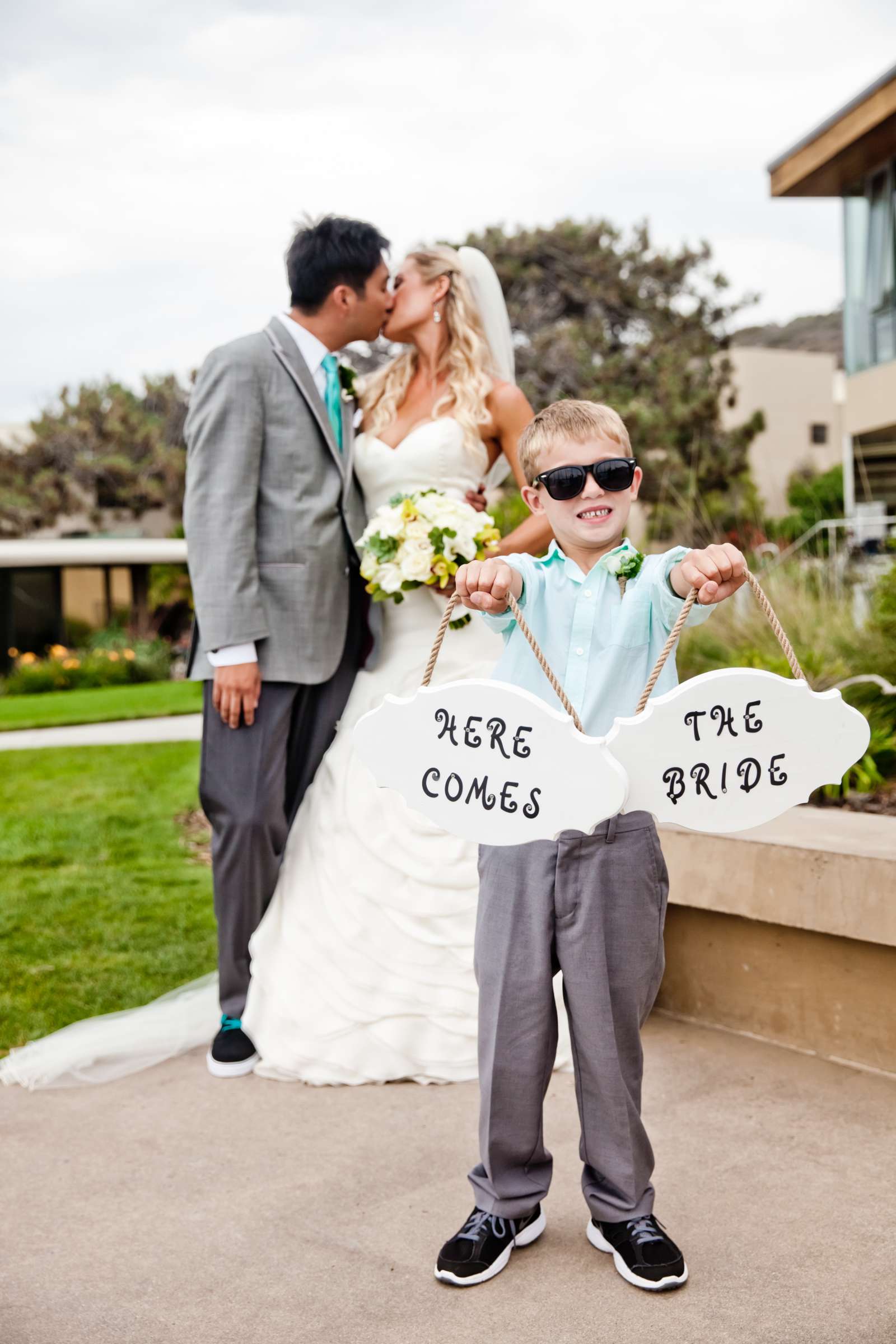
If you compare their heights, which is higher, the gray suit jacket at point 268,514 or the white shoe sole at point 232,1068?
the gray suit jacket at point 268,514

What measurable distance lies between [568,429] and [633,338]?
2831 centimetres

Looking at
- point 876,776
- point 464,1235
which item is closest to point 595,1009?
point 464,1235

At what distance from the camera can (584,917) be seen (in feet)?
6.69

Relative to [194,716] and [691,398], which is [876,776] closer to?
[194,716]

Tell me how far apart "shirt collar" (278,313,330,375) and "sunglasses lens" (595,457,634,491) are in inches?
69.2

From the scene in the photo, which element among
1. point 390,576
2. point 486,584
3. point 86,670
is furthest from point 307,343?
point 86,670

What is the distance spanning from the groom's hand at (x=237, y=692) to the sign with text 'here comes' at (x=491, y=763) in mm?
1414

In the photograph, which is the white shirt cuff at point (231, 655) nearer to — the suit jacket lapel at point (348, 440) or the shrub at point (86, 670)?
the suit jacket lapel at point (348, 440)

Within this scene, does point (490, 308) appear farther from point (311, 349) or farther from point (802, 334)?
point (802, 334)

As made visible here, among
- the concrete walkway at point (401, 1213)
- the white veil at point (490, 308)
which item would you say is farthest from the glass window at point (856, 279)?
the concrete walkway at point (401, 1213)

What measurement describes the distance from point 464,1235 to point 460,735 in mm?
971

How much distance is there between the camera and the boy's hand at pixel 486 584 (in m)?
1.93

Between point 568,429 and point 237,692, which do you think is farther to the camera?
point 237,692

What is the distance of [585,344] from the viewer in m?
27.1
